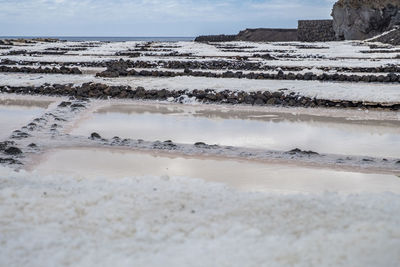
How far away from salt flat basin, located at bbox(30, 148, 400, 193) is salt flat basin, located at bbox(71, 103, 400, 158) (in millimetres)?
977

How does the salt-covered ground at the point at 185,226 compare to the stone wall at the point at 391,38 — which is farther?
the stone wall at the point at 391,38

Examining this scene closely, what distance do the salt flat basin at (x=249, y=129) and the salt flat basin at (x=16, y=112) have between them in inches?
40.3

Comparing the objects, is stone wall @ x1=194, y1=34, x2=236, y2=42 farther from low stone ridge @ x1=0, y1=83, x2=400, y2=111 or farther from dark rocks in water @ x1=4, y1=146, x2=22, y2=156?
dark rocks in water @ x1=4, y1=146, x2=22, y2=156

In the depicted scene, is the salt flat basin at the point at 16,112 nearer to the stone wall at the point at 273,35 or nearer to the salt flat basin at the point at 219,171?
the salt flat basin at the point at 219,171

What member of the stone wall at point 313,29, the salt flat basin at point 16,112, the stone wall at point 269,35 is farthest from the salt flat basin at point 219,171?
the stone wall at point 269,35

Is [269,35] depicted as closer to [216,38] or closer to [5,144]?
[216,38]

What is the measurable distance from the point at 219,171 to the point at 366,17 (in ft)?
131

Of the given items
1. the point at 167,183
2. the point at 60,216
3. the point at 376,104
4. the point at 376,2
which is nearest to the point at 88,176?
the point at 167,183

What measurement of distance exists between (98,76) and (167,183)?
1015 centimetres

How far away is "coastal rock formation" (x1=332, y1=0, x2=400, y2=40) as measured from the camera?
40312mm

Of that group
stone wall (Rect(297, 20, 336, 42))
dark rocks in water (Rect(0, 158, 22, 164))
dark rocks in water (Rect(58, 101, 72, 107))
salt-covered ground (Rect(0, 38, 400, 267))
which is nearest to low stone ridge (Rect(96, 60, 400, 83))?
dark rocks in water (Rect(58, 101, 72, 107))

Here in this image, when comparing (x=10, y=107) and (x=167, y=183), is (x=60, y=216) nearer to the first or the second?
(x=167, y=183)

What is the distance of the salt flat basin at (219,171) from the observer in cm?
486

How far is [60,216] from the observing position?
3.61 meters
